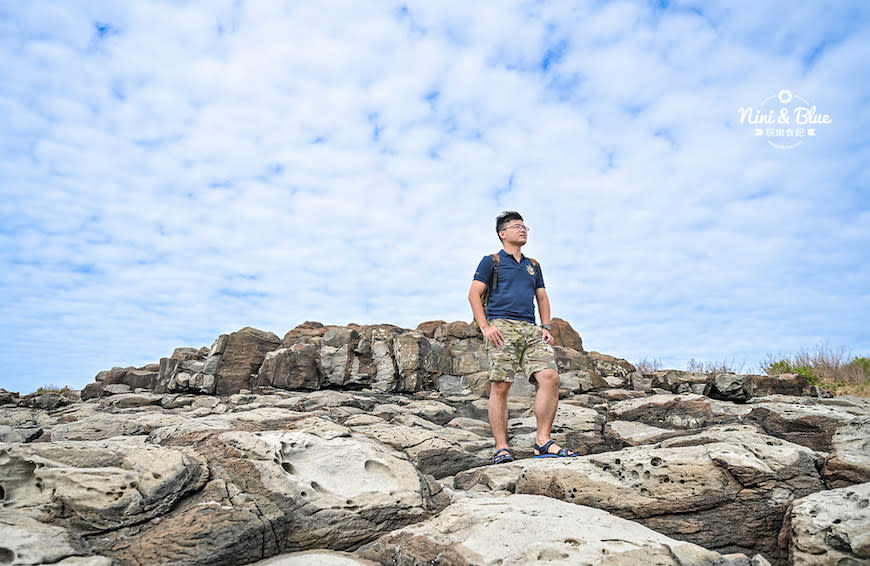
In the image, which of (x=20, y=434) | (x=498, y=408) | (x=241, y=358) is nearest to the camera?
(x=498, y=408)

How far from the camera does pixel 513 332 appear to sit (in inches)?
230

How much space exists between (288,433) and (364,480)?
78 cm

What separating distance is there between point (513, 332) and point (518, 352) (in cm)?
23

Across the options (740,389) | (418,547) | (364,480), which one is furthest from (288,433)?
(740,389)

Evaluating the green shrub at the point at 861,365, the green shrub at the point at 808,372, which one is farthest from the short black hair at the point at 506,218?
the green shrub at the point at 861,365

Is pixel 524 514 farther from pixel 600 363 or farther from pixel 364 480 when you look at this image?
pixel 600 363

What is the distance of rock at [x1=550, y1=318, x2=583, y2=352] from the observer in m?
14.8

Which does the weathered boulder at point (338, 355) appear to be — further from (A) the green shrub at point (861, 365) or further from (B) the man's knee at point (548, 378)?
(A) the green shrub at point (861, 365)

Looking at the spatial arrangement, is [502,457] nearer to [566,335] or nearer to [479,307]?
[479,307]

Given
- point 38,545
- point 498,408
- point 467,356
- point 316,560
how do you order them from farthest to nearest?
point 467,356 → point 498,408 → point 316,560 → point 38,545

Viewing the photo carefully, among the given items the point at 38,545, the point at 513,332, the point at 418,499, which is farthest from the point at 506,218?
the point at 38,545

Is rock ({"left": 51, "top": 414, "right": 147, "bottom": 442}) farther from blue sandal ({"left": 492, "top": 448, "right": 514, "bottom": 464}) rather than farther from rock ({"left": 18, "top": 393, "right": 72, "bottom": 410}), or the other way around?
rock ({"left": 18, "top": 393, "right": 72, "bottom": 410})

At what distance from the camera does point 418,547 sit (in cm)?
298

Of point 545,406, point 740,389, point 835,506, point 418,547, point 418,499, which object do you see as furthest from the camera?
point 740,389
